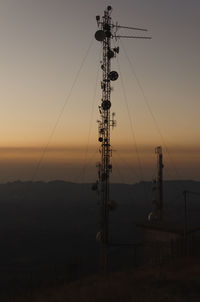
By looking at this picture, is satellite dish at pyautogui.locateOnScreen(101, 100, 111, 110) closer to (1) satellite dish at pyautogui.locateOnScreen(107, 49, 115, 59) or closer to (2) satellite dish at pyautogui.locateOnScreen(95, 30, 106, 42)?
Result: (1) satellite dish at pyautogui.locateOnScreen(107, 49, 115, 59)

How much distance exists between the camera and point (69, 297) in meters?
18.6

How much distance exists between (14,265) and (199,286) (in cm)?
8300

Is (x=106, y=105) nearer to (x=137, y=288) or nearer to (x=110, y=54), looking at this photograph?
(x=110, y=54)

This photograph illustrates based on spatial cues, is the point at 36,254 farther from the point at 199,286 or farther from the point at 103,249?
the point at 199,286

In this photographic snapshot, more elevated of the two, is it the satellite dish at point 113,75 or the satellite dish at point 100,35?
the satellite dish at point 100,35

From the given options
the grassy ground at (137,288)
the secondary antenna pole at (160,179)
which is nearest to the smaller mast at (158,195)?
the secondary antenna pole at (160,179)

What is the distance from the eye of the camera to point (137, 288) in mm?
19219

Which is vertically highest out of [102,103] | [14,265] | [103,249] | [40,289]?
[102,103]

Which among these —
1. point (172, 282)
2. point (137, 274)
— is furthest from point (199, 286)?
point (137, 274)

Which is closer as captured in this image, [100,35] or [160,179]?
[100,35]

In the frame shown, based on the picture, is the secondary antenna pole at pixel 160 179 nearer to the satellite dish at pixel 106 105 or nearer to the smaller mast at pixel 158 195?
the smaller mast at pixel 158 195

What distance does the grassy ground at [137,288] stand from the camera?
17.7m

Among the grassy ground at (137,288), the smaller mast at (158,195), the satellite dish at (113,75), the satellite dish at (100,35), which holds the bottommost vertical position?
the grassy ground at (137,288)

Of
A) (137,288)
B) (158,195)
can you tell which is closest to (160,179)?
(158,195)
